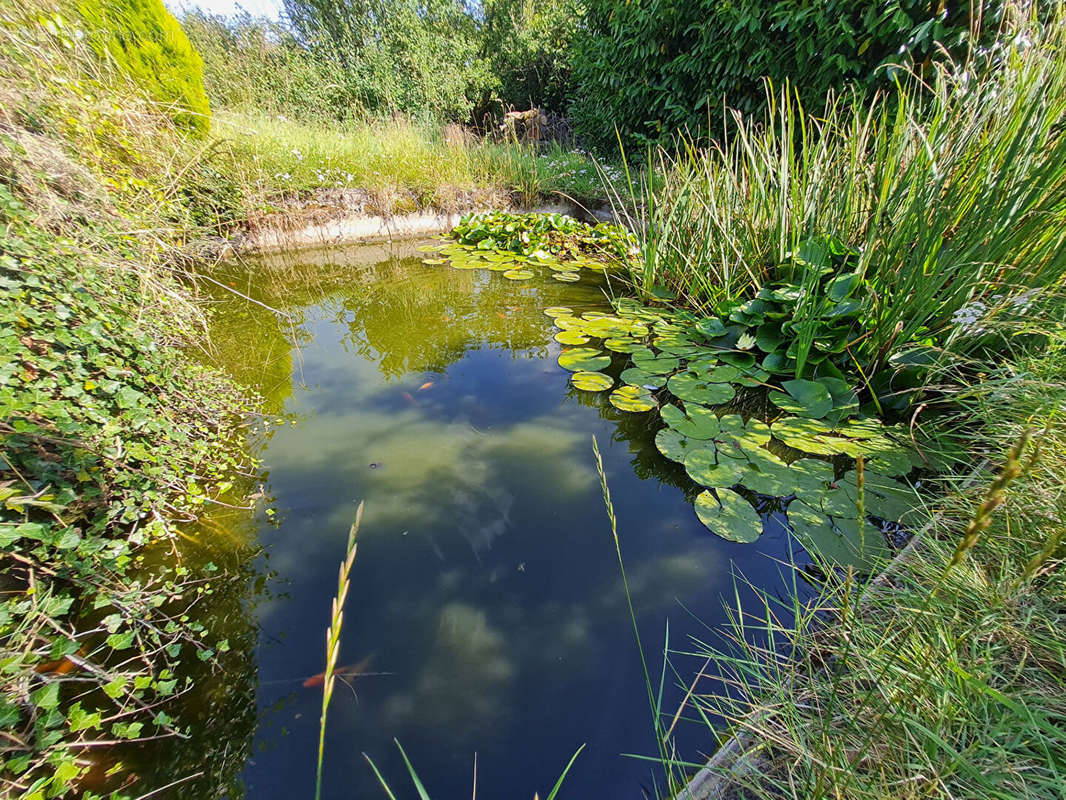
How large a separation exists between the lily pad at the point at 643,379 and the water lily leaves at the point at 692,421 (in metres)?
0.22

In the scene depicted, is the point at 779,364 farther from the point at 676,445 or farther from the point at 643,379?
the point at 676,445

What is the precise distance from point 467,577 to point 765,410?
1.50 metres

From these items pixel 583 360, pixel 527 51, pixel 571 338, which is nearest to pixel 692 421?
pixel 583 360

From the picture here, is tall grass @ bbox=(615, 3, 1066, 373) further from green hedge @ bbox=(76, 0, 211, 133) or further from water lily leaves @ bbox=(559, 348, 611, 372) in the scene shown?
green hedge @ bbox=(76, 0, 211, 133)

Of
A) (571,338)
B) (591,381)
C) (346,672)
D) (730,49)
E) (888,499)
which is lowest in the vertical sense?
(346,672)

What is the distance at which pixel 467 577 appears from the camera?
1.30 meters

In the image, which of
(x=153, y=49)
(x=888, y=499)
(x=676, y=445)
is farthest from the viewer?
(x=153, y=49)

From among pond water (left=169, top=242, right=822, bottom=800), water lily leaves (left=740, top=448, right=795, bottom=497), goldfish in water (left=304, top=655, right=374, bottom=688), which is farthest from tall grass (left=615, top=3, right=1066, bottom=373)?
goldfish in water (left=304, top=655, right=374, bottom=688)

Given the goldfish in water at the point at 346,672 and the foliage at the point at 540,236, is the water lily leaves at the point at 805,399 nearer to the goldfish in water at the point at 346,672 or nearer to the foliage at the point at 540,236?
the goldfish in water at the point at 346,672

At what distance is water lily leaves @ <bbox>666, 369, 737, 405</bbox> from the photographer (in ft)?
6.35

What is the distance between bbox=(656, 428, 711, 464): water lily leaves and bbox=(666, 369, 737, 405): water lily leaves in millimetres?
288

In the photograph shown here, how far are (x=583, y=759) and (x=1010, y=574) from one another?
102 centimetres

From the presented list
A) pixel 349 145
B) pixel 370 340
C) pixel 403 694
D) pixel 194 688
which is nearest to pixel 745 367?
pixel 403 694

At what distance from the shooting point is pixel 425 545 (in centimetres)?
139
